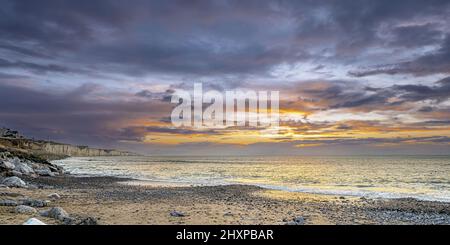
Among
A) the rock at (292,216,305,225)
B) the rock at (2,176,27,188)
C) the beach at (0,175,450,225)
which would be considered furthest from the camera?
the rock at (2,176,27,188)

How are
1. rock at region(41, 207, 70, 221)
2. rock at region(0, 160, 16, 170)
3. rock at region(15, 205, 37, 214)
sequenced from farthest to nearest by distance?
1. rock at region(0, 160, 16, 170)
2. rock at region(15, 205, 37, 214)
3. rock at region(41, 207, 70, 221)

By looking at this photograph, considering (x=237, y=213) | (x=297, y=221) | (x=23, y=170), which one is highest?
(x=23, y=170)

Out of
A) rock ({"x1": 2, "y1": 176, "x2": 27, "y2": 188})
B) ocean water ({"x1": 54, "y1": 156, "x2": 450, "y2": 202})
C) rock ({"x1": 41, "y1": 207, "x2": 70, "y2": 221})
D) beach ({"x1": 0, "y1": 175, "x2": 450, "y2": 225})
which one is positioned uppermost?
rock ({"x1": 41, "y1": 207, "x2": 70, "y2": 221})

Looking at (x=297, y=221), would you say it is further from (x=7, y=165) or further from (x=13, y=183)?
(x=7, y=165)

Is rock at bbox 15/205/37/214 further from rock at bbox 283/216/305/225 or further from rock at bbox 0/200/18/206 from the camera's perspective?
rock at bbox 283/216/305/225

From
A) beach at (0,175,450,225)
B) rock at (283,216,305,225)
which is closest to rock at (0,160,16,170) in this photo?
beach at (0,175,450,225)

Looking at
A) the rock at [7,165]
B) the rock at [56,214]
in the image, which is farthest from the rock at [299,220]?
the rock at [7,165]

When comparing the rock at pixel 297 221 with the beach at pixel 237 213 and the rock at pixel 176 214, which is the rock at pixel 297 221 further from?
the rock at pixel 176 214

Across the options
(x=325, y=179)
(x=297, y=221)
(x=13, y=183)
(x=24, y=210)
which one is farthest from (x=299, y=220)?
(x=325, y=179)

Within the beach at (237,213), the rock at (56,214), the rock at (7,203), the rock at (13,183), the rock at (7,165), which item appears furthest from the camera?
the rock at (7,165)

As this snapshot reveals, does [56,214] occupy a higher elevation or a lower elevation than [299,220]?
higher

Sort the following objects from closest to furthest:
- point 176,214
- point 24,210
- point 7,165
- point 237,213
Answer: point 24,210, point 176,214, point 237,213, point 7,165

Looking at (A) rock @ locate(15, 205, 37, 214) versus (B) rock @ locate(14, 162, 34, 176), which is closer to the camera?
(A) rock @ locate(15, 205, 37, 214)
